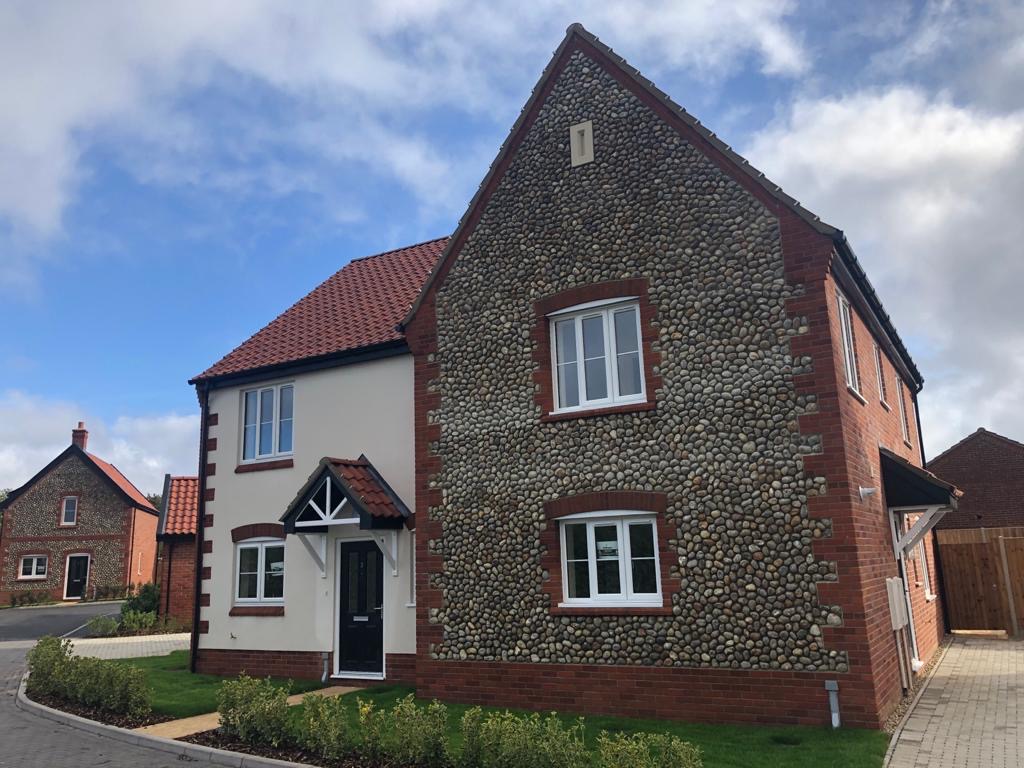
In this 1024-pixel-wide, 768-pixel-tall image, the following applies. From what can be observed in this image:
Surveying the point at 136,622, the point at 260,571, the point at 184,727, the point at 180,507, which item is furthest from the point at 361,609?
the point at 136,622

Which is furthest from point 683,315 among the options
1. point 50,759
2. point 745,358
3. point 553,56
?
point 50,759

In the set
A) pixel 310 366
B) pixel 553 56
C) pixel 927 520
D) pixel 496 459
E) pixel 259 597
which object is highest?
pixel 553 56

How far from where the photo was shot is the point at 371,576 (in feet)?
45.2

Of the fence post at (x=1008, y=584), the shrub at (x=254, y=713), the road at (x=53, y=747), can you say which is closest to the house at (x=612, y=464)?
the shrub at (x=254, y=713)

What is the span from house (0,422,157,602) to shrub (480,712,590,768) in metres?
40.0

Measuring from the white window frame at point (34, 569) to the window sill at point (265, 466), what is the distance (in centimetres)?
3296

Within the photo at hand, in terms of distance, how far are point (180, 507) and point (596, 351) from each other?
54.2ft

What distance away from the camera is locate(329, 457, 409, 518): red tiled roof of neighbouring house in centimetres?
1279

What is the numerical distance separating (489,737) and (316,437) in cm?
866

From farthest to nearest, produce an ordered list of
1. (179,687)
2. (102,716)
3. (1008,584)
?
(1008,584)
(179,687)
(102,716)

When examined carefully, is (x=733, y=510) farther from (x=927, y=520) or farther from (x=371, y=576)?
(x=371, y=576)

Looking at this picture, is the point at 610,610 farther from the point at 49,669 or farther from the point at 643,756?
the point at 49,669

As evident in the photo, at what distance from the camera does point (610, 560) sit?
421 inches

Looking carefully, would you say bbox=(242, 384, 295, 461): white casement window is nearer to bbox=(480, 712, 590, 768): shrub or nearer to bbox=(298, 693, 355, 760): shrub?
bbox=(298, 693, 355, 760): shrub
